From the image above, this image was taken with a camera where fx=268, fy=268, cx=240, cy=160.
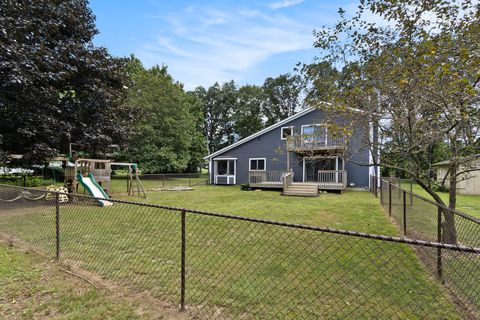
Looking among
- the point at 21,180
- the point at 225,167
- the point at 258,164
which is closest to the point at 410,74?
the point at 258,164

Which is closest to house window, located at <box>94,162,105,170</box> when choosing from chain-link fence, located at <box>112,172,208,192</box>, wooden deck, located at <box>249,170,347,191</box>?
chain-link fence, located at <box>112,172,208,192</box>

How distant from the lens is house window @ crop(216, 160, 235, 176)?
68.0ft

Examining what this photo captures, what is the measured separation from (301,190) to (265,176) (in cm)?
321

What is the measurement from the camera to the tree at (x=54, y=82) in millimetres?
8969

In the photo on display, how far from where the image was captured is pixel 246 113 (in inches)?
1676

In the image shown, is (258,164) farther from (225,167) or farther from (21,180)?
(21,180)

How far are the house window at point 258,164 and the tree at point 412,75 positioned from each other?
1390 cm

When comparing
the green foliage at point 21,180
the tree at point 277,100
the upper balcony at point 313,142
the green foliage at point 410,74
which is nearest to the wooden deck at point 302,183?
the upper balcony at point 313,142

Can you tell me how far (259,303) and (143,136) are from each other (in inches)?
978

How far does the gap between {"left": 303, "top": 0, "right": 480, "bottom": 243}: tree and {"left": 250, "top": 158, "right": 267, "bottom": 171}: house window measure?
45.6 ft

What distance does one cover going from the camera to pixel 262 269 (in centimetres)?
394

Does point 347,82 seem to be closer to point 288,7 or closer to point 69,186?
point 288,7

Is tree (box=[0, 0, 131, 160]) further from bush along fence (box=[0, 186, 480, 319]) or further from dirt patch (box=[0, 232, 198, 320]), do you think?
dirt patch (box=[0, 232, 198, 320])

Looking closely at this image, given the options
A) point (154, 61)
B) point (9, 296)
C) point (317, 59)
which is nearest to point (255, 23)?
point (317, 59)
